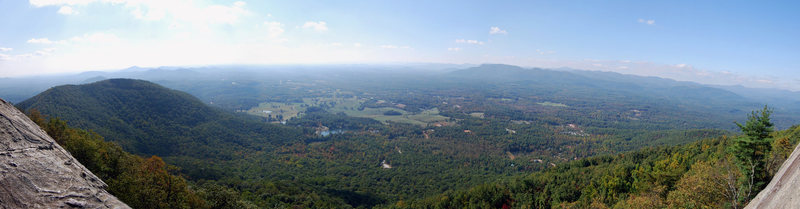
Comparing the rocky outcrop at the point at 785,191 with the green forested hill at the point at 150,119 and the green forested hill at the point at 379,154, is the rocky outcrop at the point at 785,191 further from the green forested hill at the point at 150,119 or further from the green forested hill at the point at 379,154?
the green forested hill at the point at 150,119

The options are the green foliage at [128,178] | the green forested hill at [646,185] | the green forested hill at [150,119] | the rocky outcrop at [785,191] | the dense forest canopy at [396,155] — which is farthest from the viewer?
the green forested hill at [150,119]

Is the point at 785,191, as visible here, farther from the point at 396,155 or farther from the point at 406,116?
the point at 406,116

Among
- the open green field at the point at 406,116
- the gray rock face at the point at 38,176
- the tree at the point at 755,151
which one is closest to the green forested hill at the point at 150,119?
the open green field at the point at 406,116

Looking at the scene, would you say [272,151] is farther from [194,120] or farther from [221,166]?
[194,120]

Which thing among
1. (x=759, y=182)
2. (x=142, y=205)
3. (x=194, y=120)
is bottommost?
(x=194, y=120)

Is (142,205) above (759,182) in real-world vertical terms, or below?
below

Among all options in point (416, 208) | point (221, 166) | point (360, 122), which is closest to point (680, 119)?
point (360, 122)
